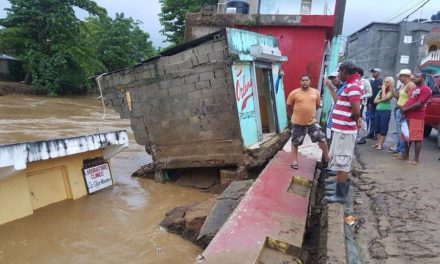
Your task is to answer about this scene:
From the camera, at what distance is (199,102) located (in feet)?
25.6

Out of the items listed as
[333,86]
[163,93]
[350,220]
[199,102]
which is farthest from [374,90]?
[350,220]

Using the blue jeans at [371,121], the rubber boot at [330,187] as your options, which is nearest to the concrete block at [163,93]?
the rubber boot at [330,187]

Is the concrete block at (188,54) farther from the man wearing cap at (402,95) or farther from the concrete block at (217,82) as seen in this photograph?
the man wearing cap at (402,95)

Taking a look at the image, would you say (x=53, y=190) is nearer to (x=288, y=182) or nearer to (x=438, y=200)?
(x=288, y=182)

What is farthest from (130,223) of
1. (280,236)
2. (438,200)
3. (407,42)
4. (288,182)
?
(407,42)

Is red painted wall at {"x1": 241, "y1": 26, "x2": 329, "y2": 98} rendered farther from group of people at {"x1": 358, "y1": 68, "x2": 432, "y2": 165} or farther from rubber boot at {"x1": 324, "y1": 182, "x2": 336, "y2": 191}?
rubber boot at {"x1": 324, "y1": 182, "x2": 336, "y2": 191}

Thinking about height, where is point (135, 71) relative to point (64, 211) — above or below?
above

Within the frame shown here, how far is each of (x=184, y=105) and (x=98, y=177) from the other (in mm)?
2234

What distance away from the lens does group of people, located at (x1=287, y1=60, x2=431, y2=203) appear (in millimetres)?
4785

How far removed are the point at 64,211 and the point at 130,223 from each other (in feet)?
3.49

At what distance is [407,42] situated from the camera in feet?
132

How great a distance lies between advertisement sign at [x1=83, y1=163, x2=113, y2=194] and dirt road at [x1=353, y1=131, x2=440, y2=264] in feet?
14.4

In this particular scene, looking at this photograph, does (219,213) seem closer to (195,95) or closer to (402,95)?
(195,95)

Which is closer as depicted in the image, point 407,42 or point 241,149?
point 241,149
